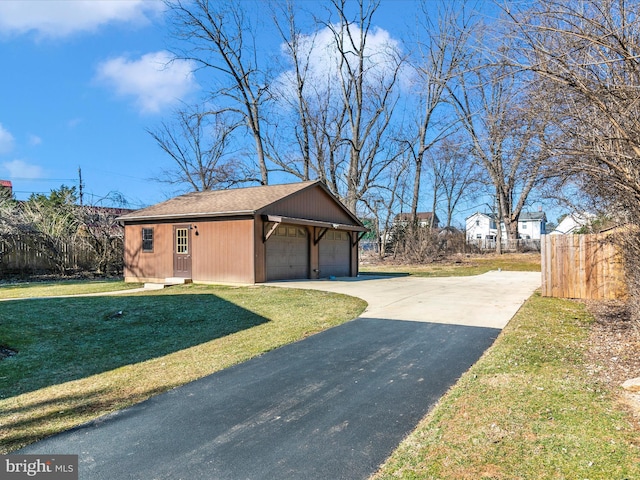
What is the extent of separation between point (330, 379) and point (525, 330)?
150 inches

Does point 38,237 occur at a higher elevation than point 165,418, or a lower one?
higher

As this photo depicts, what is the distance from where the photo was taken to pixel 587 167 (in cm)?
458

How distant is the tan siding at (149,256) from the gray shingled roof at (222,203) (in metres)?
0.57

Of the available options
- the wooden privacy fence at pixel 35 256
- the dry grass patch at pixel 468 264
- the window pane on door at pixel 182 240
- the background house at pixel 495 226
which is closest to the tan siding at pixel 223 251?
the window pane on door at pixel 182 240

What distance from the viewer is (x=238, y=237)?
14.6m

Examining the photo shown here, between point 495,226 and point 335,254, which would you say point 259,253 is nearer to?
point 335,254

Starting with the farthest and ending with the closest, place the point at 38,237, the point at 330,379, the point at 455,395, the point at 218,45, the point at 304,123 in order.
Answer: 1. the point at 304,123
2. the point at 218,45
3. the point at 38,237
4. the point at 330,379
5. the point at 455,395

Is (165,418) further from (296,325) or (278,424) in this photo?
(296,325)

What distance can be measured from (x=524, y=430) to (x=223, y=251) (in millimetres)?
12925

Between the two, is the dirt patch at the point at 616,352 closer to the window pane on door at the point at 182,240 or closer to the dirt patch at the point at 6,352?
the dirt patch at the point at 6,352

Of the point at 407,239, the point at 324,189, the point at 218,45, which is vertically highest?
the point at 218,45

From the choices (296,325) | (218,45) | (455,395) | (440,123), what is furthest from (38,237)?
(440,123)

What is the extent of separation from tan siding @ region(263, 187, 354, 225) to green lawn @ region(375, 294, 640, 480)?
37.3 ft

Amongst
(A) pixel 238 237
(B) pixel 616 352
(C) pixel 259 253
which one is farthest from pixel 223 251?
(B) pixel 616 352
